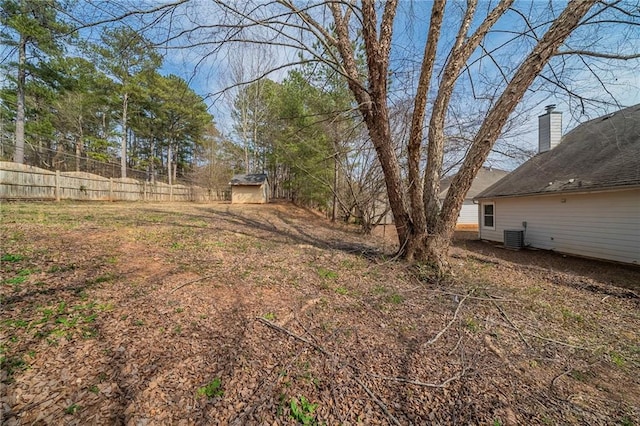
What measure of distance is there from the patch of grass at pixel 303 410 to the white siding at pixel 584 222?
8.96 m

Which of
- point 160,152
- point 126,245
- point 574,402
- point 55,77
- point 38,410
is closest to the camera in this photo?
point 38,410

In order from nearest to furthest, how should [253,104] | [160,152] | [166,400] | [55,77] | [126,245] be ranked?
1. [166,400]
2. [126,245]
3. [55,77]
4. [253,104]
5. [160,152]

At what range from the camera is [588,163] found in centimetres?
785

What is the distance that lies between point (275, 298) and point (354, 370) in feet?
4.48

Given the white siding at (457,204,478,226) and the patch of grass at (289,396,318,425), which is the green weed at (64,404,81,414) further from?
the white siding at (457,204,478,226)

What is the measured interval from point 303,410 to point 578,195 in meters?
9.82

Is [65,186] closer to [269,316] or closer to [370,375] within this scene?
[269,316]

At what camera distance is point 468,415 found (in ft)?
5.26

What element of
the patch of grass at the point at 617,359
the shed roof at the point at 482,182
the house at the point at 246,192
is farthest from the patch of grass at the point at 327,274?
the house at the point at 246,192

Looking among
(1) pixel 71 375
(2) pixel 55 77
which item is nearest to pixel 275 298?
(1) pixel 71 375

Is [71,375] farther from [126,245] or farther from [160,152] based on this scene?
[160,152]

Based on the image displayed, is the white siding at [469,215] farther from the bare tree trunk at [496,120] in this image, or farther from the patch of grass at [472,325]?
the patch of grass at [472,325]

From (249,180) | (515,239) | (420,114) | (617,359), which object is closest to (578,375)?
(617,359)

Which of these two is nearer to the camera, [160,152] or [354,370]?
[354,370]
